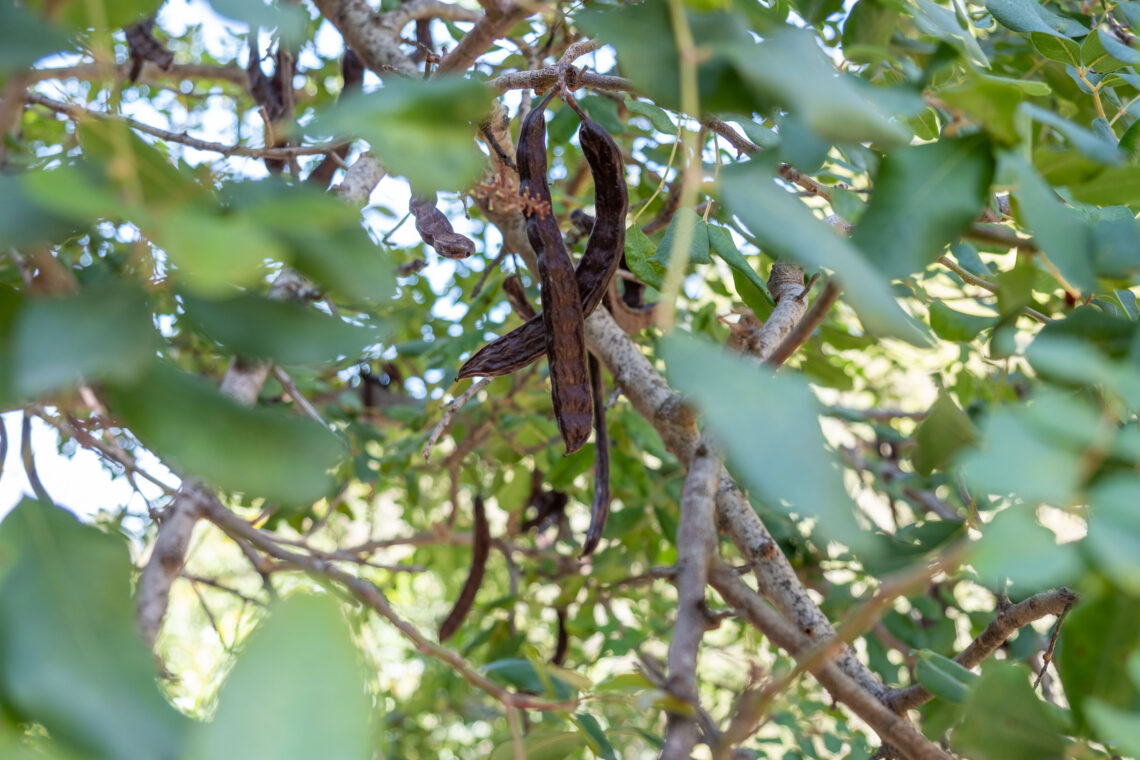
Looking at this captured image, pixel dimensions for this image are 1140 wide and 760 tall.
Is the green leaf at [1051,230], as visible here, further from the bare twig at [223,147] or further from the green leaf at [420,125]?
the bare twig at [223,147]

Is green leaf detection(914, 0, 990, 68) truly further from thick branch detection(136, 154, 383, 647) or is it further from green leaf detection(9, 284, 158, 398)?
thick branch detection(136, 154, 383, 647)

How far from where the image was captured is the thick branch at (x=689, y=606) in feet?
1.36

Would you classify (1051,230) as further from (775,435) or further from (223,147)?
(223,147)

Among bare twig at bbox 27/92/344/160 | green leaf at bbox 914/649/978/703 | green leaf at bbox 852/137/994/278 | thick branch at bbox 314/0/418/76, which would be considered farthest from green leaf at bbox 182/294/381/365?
thick branch at bbox 314/0/418/76

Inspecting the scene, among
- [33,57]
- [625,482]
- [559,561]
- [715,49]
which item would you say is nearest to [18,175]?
[33,57]

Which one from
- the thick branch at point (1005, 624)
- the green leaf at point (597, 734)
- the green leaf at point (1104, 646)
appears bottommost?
the thick branch at point (1005, 624)

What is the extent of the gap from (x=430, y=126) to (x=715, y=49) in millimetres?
130

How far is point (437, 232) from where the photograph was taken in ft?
2.64

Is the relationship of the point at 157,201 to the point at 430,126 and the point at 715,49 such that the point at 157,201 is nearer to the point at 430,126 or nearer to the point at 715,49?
the point at 430,126

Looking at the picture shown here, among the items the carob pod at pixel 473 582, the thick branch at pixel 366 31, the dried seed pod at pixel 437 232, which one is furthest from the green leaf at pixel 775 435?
the carob pod at pixel 473 582

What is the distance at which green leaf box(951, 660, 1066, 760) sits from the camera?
0.46m

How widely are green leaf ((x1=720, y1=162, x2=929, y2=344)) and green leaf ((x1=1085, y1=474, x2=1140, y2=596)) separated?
0.09m

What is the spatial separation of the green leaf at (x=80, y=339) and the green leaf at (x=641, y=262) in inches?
Answer: 21.2

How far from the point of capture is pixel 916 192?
43 centimetres
